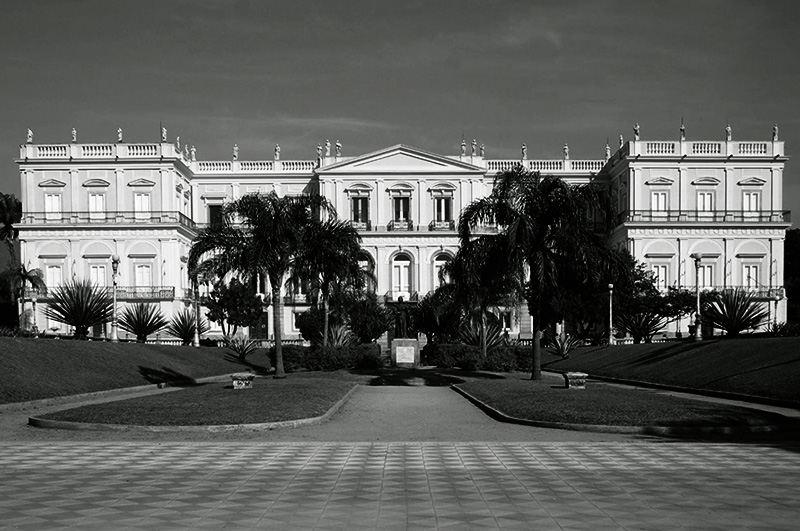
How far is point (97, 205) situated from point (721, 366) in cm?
5803

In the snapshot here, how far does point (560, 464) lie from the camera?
10.6 m

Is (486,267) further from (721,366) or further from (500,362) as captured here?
(500,362)

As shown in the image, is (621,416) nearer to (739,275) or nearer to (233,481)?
(233,481)

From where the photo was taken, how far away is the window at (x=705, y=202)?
231 feet

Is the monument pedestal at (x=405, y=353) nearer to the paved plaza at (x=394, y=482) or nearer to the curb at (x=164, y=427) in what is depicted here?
the curb at (x=164, y=427)

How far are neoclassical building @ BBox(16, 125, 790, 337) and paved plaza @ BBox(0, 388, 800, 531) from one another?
178 feet

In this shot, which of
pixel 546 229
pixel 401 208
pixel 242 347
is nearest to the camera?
pixel 546 229

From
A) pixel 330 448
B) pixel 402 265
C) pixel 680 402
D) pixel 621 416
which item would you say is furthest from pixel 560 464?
pixel 402 265

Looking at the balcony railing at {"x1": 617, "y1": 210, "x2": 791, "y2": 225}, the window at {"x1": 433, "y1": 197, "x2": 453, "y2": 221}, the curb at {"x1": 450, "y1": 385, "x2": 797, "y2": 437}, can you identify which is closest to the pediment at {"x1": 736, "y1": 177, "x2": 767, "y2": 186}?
the balcony railing at {"x1": 617, "y1": 210, "x2": 791, "y2": 225}

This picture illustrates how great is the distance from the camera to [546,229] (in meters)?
26.1

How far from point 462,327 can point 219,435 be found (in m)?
27.2

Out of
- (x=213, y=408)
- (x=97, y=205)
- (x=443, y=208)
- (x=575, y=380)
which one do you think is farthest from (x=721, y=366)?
(x=97, y=205)

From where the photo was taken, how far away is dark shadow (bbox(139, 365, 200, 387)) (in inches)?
1073

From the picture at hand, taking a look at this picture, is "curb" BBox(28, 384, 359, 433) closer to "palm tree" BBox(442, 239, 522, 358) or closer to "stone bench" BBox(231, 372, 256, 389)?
"stone bench" BBox(231, 372, 256, 389)
